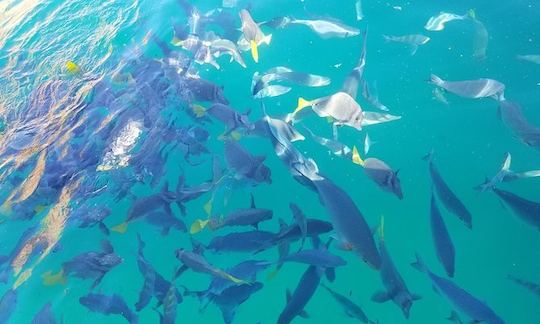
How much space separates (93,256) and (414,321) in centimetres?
975

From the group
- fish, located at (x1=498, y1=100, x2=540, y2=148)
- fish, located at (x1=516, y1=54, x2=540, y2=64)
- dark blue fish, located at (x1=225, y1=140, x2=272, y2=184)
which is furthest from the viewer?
fish, located at (x1=516, y1=54, x2=540, y2=64)

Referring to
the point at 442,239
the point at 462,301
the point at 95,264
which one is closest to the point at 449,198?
the point at 442,239

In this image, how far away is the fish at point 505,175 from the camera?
4469mm

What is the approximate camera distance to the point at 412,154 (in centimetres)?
1778

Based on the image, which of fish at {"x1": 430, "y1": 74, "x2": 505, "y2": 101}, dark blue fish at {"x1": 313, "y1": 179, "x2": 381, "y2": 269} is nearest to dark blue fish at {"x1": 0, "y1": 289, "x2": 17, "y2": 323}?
dark blue fish at {"x1": 313, "y1": 179, "x2": 381, "y2": 269}

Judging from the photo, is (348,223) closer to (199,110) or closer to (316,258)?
(316,258)

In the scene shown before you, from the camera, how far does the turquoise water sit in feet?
20.9

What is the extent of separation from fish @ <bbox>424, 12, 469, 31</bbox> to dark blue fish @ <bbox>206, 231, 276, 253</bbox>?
24.3ft

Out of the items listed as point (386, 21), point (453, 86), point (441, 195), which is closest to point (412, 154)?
point (386, 21)

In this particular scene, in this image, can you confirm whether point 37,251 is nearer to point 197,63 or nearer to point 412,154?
point 197,63

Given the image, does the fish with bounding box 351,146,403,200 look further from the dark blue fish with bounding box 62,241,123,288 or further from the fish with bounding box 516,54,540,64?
the fish with bounding box 516,54,540,64

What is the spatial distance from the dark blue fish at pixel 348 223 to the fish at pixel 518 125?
10.0 ft

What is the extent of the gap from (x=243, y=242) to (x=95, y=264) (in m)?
1.98

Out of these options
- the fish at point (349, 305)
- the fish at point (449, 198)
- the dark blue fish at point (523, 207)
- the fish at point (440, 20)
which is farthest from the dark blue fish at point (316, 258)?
the fish at point (440, 20)
